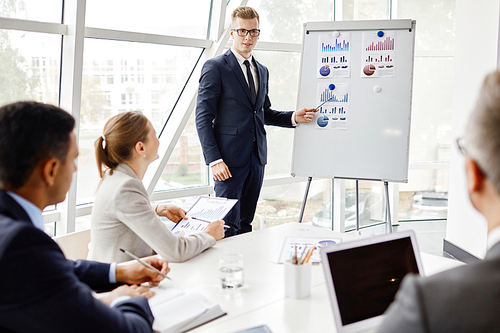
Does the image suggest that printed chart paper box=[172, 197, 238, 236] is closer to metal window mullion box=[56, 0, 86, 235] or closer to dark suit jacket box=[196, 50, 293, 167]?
dark suit jacket box=[196, 50, 293, 167]

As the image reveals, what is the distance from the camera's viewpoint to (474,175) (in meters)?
0.80

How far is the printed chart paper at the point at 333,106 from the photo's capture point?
329 cm

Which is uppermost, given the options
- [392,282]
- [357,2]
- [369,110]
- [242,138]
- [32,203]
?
[357,2]

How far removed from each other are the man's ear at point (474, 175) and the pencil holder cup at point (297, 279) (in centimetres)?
76

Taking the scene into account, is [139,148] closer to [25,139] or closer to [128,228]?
[128,228]

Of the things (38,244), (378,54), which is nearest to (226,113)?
(378,54)

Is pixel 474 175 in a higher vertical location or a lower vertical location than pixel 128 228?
higher

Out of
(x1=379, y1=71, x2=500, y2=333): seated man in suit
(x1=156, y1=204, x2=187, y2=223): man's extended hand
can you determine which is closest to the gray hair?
(x1=379, y1=71, x2=500, y2=333): seated man in suit

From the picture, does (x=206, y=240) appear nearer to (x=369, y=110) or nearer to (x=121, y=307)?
(x=121, y=307)

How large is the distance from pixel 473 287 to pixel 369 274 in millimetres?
560

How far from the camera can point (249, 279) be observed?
1664 mm

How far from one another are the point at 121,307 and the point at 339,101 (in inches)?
98.7

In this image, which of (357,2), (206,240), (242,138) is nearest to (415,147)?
(357,2)

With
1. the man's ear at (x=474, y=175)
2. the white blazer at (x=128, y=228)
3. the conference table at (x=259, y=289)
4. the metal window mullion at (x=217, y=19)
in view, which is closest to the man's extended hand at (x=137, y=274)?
the conference table at (x=259, y=289)
